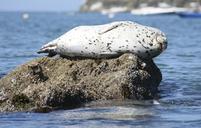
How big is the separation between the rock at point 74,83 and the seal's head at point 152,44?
7.8 inches

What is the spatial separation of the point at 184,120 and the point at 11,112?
8.09ft

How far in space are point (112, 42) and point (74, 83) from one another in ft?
3.60

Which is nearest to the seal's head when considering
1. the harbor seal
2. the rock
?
the harbor seal

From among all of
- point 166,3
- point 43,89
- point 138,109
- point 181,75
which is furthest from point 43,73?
point 166,3

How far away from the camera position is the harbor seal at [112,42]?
11.1m

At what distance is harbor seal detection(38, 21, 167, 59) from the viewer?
36.5 feet

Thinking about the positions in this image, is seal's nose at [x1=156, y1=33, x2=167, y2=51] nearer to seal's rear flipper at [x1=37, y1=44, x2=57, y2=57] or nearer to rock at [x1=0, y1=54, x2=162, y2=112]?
rock at [x1=0, y1=54, x2=162, y2=112]

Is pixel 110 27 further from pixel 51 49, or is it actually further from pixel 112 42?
pixel 51 49

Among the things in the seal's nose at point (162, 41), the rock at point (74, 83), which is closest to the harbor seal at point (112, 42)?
the seal's nose at point (162, 41)

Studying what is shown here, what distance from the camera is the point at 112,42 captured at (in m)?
11.2

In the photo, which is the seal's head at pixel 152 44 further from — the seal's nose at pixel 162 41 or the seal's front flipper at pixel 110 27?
the seal's front flipper at pixel 110 27

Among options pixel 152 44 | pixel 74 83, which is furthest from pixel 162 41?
pixel 74 83

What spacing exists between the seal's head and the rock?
0.20 m

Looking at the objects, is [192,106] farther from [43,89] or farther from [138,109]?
[43,89]
